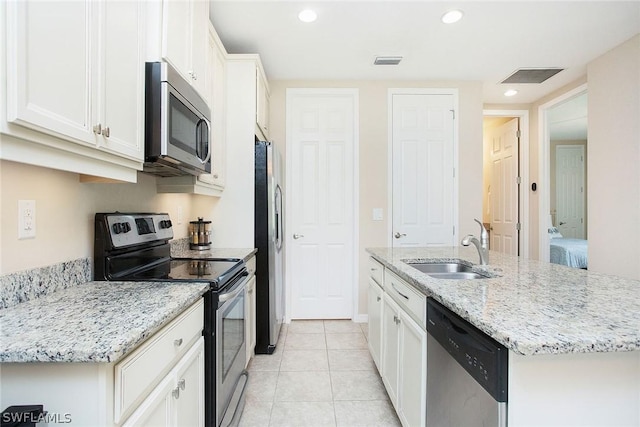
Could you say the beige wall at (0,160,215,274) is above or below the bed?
above

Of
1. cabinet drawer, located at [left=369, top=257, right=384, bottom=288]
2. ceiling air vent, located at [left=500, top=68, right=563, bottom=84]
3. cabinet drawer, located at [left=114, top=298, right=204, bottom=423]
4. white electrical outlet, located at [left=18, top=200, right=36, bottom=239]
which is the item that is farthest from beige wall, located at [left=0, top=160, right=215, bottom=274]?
ceiling air vent, located at [left=500, top=68, right=563, bottom=84]

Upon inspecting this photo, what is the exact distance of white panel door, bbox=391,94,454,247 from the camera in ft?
11.2

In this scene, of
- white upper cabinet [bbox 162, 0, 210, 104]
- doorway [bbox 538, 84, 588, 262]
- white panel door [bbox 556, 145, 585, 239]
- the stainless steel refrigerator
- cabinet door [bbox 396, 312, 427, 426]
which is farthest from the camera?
white panel door [bbox 556, 145, 585, 239]

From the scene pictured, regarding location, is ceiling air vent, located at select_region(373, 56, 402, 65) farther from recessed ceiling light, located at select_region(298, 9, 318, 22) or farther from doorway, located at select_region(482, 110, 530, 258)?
doorway, located at select_region(482, 110, 530, 258)

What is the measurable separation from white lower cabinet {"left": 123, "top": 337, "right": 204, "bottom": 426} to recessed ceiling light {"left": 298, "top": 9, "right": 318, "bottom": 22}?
88.0 inches

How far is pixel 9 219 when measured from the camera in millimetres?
1025

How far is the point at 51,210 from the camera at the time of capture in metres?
1.19

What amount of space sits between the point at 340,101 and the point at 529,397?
3136mm

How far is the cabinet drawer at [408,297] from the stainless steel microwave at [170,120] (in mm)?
1275

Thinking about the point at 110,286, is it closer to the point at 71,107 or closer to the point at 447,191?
the point at 71,107

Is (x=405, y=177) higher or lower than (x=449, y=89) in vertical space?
lower

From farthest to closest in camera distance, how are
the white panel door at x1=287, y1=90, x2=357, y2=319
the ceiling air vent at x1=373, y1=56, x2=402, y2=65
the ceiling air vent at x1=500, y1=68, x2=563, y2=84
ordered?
the white panel door at x1=287, y1=90, x2=357, y2=319, the ceiling air vent at x1=500, y1=68, x2=563, y2=84, the ceiling air vent at x1=373, y1=56, x2=402, y2=65

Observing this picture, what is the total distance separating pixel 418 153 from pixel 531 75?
142cm

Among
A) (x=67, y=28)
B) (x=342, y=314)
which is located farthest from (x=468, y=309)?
(x=342, y=314)
